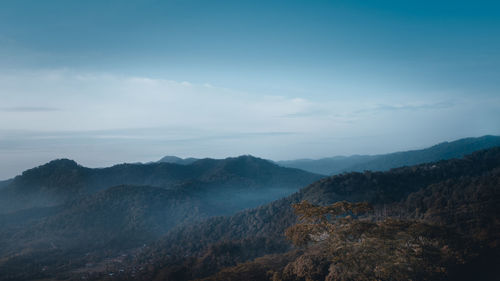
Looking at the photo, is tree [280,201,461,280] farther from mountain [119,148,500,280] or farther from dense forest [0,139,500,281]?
mountain [119,148,500,280]

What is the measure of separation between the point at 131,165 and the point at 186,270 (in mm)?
154934

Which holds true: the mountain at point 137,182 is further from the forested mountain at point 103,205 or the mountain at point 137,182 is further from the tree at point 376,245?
the tree at point 376,245

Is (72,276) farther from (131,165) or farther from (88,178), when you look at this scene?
(131,165)

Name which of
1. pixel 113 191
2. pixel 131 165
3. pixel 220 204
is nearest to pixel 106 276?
pixel 113 191

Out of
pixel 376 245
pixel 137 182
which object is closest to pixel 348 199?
pixel 376 245

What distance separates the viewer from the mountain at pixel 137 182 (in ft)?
511

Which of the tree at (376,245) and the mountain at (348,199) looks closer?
the tree at (376,245)

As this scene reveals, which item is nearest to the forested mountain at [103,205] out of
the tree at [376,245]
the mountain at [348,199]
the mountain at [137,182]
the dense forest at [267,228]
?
the mountain at [137,182]

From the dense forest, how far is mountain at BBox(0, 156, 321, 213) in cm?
83

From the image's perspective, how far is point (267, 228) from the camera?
8419 cm

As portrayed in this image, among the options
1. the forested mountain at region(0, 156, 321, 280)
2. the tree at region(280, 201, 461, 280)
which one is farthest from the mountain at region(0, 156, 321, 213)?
the tree at region(280, 201, 461, 280)

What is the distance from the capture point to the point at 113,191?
138 metres

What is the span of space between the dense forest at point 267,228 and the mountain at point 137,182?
0.83 m

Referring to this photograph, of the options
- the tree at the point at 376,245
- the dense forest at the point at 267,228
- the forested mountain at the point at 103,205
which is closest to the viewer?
the tree at the point at 376,245
